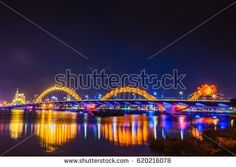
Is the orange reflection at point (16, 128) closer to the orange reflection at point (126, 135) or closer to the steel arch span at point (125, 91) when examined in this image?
the orange reflection at point (126, 135)

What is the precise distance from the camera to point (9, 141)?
82.5ft

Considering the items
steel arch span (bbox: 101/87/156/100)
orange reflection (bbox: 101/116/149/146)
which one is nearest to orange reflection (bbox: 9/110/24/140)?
orange reflection (bbox: 101/116/149/146)

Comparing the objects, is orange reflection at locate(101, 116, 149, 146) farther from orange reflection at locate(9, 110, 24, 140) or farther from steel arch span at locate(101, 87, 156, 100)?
steel arch span at locate(101, 87, 156, 100)

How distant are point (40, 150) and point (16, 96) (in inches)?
4603

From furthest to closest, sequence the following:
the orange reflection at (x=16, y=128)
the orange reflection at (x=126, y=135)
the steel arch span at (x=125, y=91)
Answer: the steel arch span at (x=125, y=91)
the orange reflection at (x=16, y=128)
the orange reflection at (x=126, y=135)

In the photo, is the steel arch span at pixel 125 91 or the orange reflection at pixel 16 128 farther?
the steel arch span at pixel 125 91

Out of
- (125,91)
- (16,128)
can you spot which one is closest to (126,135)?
(16,128)

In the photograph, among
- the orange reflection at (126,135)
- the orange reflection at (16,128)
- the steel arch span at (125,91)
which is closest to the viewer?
the orange reflection at (126,135)

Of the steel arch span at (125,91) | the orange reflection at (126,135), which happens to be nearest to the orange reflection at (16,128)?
the orange reflection at (126,135)

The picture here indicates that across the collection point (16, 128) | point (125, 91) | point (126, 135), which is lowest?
point (126, 135)

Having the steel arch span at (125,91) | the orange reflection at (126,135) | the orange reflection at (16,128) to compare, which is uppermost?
the steel arch span at (125,91)

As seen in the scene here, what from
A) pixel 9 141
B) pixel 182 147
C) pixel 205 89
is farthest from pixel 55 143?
pixel 205 89

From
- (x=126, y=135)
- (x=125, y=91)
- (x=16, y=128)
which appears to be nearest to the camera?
(x=126, y=135)

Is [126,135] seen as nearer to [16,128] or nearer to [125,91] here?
[16,128]
